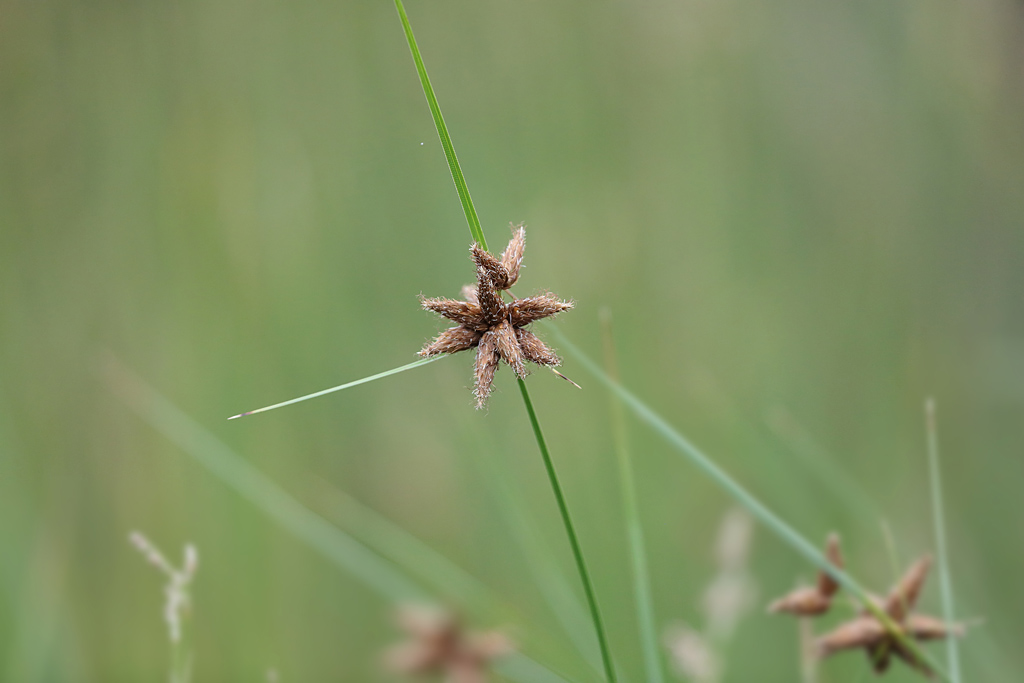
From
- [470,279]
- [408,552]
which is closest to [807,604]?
[408,552]

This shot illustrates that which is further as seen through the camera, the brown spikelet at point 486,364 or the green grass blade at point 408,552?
the green grass blade at point 408,552

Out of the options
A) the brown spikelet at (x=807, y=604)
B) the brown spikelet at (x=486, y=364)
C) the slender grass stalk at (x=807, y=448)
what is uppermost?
the slender grass stalk at (x=807, y=448)

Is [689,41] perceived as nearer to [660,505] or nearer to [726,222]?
[726,222]

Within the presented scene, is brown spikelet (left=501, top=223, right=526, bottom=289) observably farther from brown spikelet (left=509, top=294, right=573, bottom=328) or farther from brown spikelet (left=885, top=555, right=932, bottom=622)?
brown spikelet (left=885, top=555, right=932, bottom=622)

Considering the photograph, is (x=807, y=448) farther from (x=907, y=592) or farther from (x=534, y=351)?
(x=534, y=351)

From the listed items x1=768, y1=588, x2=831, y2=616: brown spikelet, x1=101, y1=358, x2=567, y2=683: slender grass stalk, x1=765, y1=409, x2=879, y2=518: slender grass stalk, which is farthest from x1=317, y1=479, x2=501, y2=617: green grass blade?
x1=765, y1=409, x2=879, y2=518: slender grass stalk

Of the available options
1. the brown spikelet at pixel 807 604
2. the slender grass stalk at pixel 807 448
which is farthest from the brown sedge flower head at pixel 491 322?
the slender grass stalk at pixel 807 448

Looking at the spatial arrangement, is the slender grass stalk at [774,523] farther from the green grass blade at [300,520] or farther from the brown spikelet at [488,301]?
the green grass blade at [300,520]
